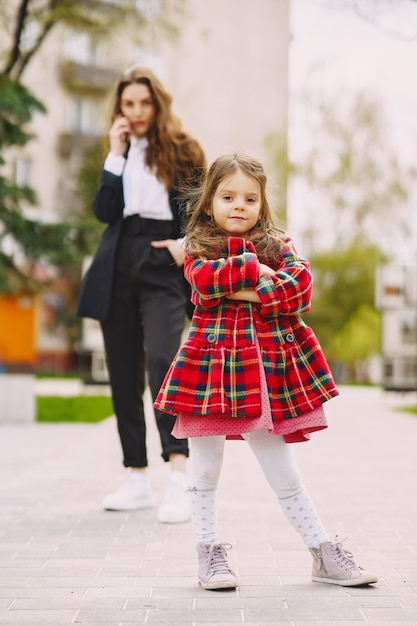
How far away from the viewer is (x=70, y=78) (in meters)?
37.6

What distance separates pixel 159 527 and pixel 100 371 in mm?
33733

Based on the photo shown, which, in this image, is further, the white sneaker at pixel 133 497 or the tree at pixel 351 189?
the tree at pixel 351 189

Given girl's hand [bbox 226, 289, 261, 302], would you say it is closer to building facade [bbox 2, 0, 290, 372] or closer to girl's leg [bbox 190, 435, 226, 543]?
girl's leg [bbox 190, 435, 226, 543]

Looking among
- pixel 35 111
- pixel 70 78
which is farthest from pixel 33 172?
pixel 35 111

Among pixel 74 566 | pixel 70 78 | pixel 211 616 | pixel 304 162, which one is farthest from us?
pixel 70 78

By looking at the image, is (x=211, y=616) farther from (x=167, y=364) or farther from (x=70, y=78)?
(x=70, y=78)

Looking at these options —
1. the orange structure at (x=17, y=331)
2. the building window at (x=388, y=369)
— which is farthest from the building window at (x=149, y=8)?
the orange structure at (x=17, y=331)

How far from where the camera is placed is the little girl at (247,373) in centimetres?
319

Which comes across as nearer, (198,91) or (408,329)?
(408,329)

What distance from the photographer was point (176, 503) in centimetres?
458

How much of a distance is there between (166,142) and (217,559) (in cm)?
233

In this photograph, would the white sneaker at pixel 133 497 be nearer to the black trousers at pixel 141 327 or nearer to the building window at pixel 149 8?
the black trousers at pixel 141 327

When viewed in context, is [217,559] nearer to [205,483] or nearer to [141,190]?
[205,483]

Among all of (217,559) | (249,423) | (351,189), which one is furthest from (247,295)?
(351,189)
